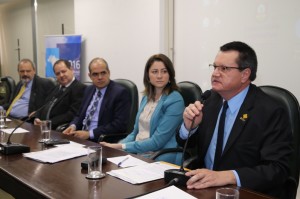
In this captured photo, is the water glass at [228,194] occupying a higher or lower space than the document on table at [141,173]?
higher

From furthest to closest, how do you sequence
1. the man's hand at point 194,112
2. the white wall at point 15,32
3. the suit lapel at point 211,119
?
the white wall at point 15,32 < the suit lapel at point 211,119 < the man's hand at point 194,112

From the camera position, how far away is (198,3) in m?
3.47

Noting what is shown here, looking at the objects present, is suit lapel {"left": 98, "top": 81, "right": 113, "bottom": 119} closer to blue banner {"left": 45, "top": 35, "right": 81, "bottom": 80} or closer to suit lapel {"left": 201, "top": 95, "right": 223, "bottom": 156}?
suit lapel {"left": 201, "top": 95, "right": 223, "bottom": 156}

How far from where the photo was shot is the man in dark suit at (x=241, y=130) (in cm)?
154

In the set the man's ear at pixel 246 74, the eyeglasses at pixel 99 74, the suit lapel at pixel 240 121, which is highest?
the man's ear at pixel 246 74

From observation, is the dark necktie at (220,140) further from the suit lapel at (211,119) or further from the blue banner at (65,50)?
the blue banner at (65,50)

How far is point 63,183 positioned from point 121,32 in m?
3.26

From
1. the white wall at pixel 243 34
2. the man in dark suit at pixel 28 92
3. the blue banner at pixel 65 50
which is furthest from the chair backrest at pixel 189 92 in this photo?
the blue banner at pixel 65 50

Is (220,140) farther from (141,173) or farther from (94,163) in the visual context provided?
(94,163)

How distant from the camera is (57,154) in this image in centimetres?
186

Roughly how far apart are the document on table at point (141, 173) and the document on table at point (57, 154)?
38cm

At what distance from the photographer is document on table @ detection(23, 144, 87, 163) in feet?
5.78

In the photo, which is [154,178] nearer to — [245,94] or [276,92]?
[245,94]

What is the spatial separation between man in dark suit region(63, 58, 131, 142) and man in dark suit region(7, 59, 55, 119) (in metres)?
1.01
